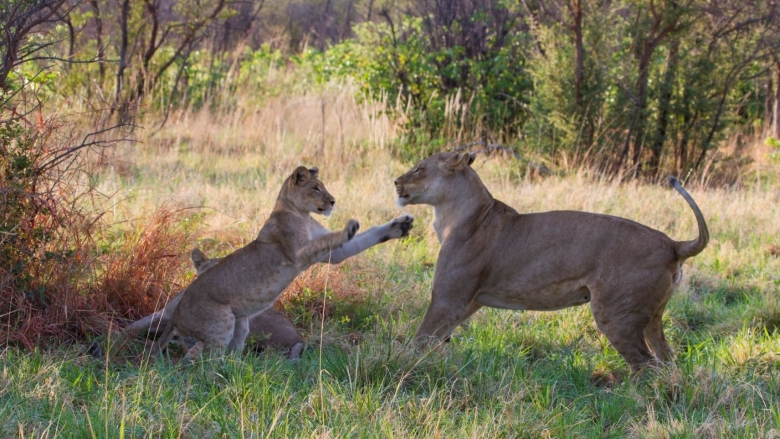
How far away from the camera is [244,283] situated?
4957mm

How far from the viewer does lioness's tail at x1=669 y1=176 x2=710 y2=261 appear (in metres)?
4.42

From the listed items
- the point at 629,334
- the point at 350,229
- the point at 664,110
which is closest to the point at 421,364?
the point at 350,229

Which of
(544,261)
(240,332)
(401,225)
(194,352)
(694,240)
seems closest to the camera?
(694,240)

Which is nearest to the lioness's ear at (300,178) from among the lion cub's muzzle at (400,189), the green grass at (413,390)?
the lion cub's muzzle at (400,189)

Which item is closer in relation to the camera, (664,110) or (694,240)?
Answer: (694,240)

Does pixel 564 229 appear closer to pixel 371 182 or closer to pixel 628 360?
pixel 628 360

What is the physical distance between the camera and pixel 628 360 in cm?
465

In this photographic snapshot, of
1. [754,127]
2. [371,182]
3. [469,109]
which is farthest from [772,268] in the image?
[754,127]

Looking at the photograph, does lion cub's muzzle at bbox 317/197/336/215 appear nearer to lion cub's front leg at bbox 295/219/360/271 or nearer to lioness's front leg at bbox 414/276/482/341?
lion cub's front leg at bbox 295/219/360/271

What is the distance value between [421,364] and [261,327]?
1359 mm

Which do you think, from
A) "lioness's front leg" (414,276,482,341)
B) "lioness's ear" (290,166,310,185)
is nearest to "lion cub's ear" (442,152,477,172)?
"lioness's front leg" (414,276,482,341)

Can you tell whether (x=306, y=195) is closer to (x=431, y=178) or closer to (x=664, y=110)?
(x=431, y=178)

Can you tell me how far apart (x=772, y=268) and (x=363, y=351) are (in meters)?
4.08

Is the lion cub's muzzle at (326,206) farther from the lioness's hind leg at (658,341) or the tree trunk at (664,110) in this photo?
the tree trunk at (664,110)
